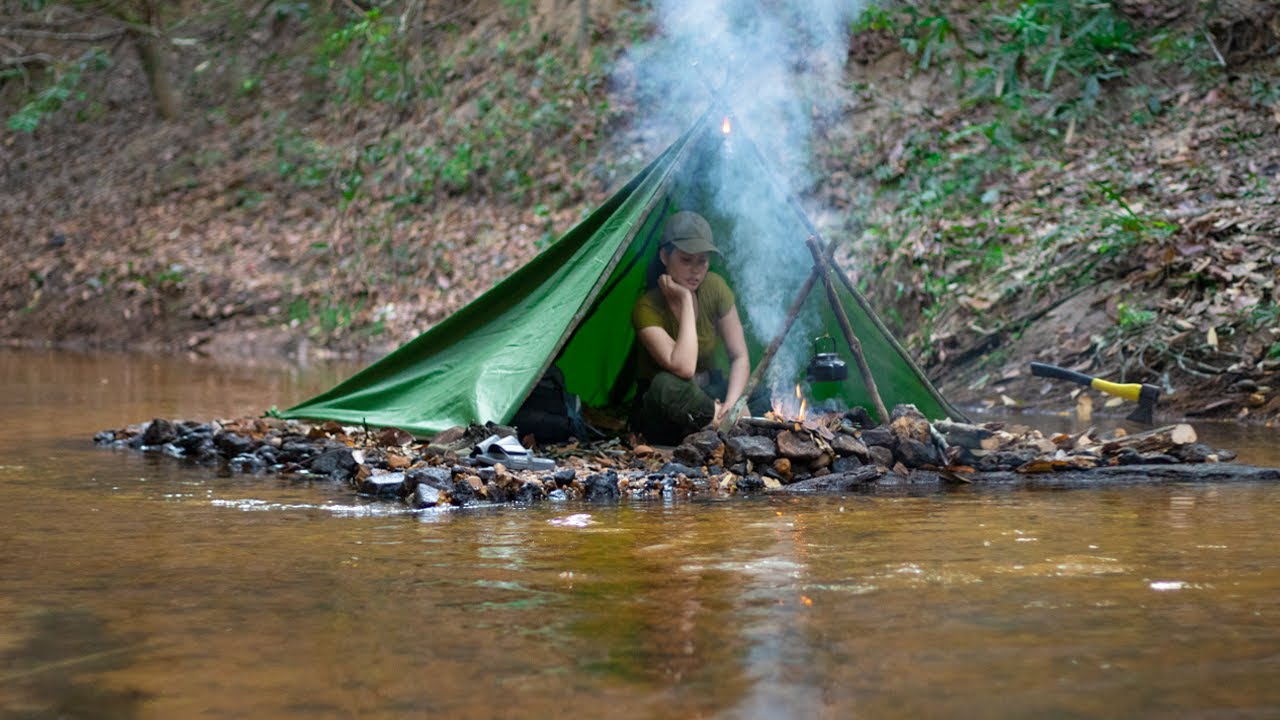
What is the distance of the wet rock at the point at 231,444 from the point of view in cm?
613

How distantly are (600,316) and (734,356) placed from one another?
100 cm

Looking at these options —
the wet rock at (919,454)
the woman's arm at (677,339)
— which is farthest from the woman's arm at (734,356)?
the wet rock at (919,454)

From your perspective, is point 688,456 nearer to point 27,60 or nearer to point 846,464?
point 846,464

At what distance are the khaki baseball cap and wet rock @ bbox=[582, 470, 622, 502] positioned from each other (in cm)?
126

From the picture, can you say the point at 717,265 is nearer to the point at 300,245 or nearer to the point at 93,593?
the point at 93,593

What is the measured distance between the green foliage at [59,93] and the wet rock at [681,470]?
14.7m

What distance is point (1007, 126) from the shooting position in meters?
10.6

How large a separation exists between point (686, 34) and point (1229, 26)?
5.63 m

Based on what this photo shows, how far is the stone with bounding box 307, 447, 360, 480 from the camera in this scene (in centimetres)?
551

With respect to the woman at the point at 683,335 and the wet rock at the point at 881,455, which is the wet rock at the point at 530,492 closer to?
the woman at the point at 683,335

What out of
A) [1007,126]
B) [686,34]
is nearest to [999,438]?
[1007,126]

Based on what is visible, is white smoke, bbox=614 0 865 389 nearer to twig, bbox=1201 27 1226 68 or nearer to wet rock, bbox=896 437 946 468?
wet rock, bbox=896 437 946 468

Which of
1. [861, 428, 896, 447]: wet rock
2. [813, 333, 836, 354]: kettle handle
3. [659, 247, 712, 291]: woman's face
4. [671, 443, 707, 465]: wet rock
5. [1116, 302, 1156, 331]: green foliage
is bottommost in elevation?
[671, 443, 707, 465]: wet rock

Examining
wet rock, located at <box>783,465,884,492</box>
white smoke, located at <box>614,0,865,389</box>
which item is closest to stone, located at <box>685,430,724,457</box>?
wet rock, located at <box>783,465,884,492</box>
